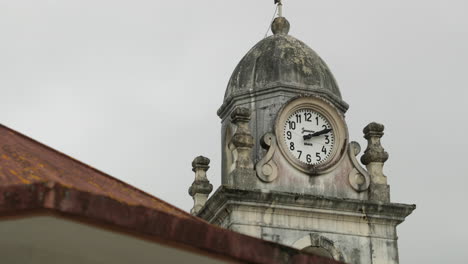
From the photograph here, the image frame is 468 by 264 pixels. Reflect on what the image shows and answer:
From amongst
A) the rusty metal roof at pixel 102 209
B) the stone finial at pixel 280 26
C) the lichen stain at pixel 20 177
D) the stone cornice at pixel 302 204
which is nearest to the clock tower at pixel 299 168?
the stone cornice at pixel 302 204

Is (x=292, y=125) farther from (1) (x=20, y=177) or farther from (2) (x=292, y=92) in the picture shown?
(1) (x=20, y=177)

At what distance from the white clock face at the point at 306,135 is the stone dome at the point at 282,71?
65 cm

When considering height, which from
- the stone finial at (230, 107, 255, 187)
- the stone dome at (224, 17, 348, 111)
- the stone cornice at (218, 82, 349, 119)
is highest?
the stone dome at (224, 17, 348, 111)

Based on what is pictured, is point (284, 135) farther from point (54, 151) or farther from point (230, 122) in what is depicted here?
point (54, 151)

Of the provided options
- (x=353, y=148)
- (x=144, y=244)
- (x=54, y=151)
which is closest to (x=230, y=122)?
(x=353, y=148)

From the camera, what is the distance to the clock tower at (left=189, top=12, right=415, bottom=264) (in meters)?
17.3

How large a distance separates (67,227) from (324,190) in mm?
13294

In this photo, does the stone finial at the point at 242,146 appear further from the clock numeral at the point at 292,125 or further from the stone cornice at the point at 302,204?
the clock numeral at the point at 292,125

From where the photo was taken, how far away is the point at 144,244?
5.20m

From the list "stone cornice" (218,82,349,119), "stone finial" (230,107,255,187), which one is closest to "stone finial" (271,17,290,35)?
"stone cornice" (218,82,349,119)

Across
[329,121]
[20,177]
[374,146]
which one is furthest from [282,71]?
[20,177]

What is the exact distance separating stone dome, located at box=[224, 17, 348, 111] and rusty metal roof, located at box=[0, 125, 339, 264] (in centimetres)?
1277

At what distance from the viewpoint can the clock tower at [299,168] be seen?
17344 mm

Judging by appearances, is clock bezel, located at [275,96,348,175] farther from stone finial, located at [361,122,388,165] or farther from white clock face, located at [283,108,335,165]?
stone finial, located at [361,122,388,165]
